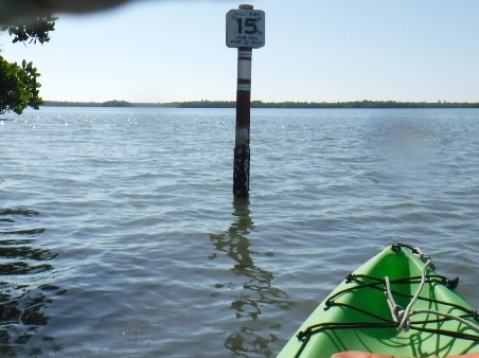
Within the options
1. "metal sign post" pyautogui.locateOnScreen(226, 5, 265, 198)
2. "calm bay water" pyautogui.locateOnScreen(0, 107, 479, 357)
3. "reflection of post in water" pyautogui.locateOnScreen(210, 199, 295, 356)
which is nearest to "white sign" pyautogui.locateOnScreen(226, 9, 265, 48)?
"metal sign post" pyautogui.locateOnScreen(226, 5, 265, 198)

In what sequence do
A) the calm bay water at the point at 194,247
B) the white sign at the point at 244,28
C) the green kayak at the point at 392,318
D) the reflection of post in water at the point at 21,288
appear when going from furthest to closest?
the white sign at the point at 244,28 → the calm bay water at the point at 194,247 → the reflection of post in water at the point at 21,288 → the green kayak at the point at 392,318

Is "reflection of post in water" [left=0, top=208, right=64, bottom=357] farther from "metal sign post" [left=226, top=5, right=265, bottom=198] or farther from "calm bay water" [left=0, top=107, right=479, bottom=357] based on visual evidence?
"metal sign post" [left=226, top=5, right=265, bottom=198]

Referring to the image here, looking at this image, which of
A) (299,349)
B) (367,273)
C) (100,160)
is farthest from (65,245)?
(100,160)

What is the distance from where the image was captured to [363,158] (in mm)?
21578

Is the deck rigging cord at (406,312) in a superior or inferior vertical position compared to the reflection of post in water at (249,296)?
superior

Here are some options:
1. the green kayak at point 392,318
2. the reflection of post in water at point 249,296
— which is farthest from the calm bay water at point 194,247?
the green kayak at point 392,318

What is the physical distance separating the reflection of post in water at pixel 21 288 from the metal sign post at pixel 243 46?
352 centimetres

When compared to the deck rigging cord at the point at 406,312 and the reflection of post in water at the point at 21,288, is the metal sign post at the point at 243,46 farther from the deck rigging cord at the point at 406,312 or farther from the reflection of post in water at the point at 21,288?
the deck rigging cord at the point at 406,312

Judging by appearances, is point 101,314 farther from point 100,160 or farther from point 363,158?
point 363,158

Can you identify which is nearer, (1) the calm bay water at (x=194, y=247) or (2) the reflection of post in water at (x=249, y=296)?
(2) the reflection of post in water at (x=249, y=296)

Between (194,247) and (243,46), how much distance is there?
3637 mm

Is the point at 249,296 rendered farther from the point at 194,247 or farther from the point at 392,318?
the point at 194,247

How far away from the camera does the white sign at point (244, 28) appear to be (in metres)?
10.2

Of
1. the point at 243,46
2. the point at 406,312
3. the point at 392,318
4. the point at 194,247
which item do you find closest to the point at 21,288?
the point at 194,247
